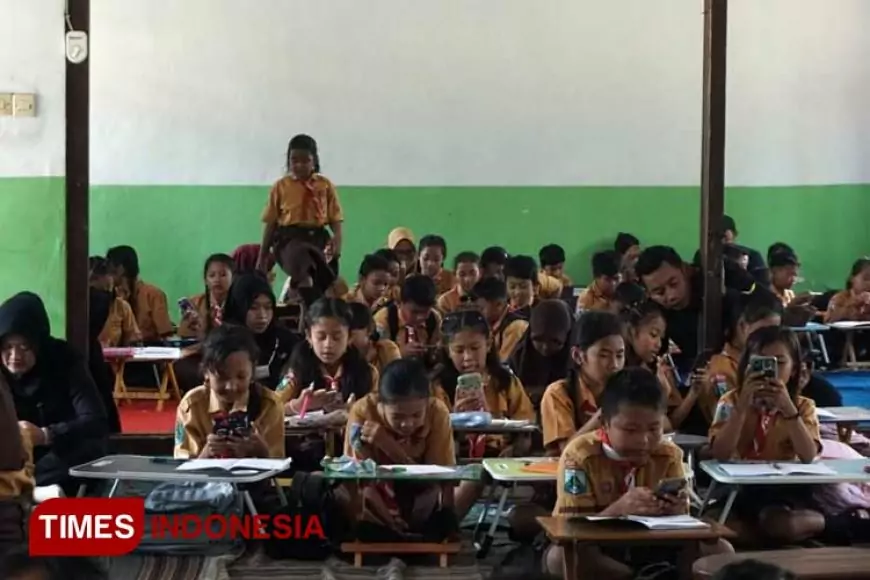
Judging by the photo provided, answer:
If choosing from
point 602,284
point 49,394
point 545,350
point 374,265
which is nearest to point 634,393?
point 545,350

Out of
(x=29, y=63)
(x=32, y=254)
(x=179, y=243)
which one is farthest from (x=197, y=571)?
(x=179, y=243)

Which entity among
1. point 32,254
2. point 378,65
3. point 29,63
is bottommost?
point 32,254

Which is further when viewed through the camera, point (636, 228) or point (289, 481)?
point (636, 228)

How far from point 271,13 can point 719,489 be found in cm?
681

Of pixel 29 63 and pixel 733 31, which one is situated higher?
pixel 733 31

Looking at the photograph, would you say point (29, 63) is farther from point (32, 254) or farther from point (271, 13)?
point (271, 13)

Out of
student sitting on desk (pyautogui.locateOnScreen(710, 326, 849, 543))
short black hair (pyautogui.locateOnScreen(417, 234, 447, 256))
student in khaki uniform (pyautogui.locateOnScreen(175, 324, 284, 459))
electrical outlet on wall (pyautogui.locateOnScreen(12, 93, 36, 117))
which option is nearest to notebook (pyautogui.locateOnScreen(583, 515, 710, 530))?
student sitting on desk (pyautogui.locateOnScreen(710, 326, 849, 543))

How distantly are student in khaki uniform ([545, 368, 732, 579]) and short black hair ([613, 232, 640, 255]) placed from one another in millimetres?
6308

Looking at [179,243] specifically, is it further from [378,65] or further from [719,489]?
[719,489]

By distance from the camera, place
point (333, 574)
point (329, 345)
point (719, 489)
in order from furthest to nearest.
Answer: point (329, 345) → point (719, 489) → point (333, 574)

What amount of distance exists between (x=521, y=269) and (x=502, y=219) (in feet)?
8.04

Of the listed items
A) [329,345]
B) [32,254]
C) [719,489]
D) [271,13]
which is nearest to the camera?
[719,489]

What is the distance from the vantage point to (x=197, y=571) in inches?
163

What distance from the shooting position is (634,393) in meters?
3.40
